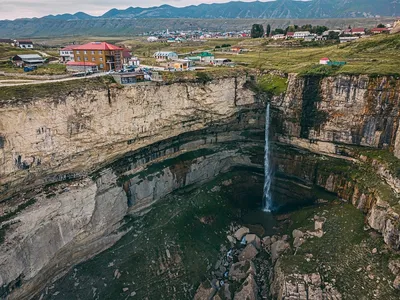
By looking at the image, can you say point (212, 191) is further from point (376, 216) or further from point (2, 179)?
point (2, 179)

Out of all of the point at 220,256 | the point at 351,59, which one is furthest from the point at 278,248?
the point at 351,59

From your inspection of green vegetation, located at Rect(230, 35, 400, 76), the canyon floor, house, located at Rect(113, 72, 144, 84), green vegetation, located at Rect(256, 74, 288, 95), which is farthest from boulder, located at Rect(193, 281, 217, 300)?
green vegetation, located at Rect(230, 35, 400, 76)

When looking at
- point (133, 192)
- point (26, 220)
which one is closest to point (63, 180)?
point (26, 220)

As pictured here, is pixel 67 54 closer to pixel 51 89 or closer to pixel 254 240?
pixel 51 89

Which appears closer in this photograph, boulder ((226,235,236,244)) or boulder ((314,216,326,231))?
boulder ((314,216,326,231))

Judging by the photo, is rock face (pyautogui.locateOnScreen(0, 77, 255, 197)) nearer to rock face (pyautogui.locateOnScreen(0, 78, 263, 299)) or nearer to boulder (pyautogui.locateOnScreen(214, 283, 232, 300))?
rock face (pyautogui.locateOnScreen(0, 78, 263, 299))
